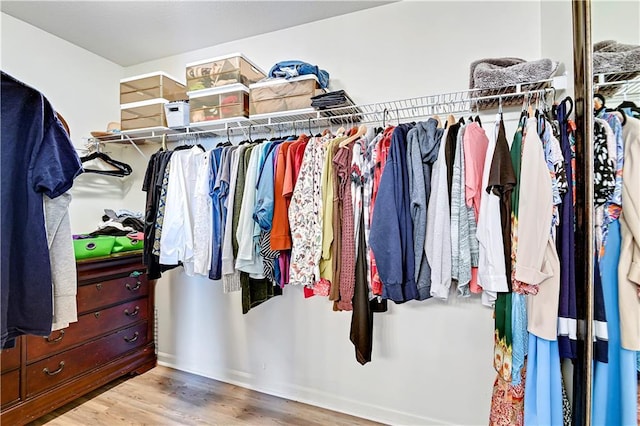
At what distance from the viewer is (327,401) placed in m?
2.00

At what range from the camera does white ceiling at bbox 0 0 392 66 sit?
189 centimetres

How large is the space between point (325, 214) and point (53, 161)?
0.98 meters

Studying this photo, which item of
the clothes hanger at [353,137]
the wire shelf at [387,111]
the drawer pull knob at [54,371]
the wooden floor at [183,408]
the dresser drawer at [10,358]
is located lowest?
the wooden floor at [183,408]

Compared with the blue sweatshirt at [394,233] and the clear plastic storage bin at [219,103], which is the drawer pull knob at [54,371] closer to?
the clear plastic storage bin at [219,103]

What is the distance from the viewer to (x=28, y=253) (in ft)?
3.09

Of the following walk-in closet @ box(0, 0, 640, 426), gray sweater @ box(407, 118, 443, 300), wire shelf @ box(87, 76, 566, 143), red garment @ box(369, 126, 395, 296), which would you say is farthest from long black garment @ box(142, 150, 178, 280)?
gray sweater @ box(407, 118, 443, 300)

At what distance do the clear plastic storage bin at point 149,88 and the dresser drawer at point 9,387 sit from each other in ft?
5.55

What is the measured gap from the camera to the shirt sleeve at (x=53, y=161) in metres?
0.95

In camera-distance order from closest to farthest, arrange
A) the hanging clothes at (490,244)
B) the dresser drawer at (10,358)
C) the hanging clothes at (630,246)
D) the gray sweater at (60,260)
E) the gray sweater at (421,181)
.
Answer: the hanging clothes at (630,246) < the gray sweater at (60,260) < the hanging clothes at (490,244) < the gray sweater at (421,181) < the dresser drawer at (10,358)

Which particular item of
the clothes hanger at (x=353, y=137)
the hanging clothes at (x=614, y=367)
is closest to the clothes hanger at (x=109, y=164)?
Answer: the clothes hanger at (x=353, y=137)

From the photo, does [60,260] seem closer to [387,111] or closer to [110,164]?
[387,111]

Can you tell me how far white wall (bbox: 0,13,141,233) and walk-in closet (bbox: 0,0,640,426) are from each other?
2 centimetres

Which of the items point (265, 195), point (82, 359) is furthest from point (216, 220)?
point (82, 359)

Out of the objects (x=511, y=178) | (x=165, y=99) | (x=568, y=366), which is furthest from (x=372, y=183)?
(x=165, y=99)
